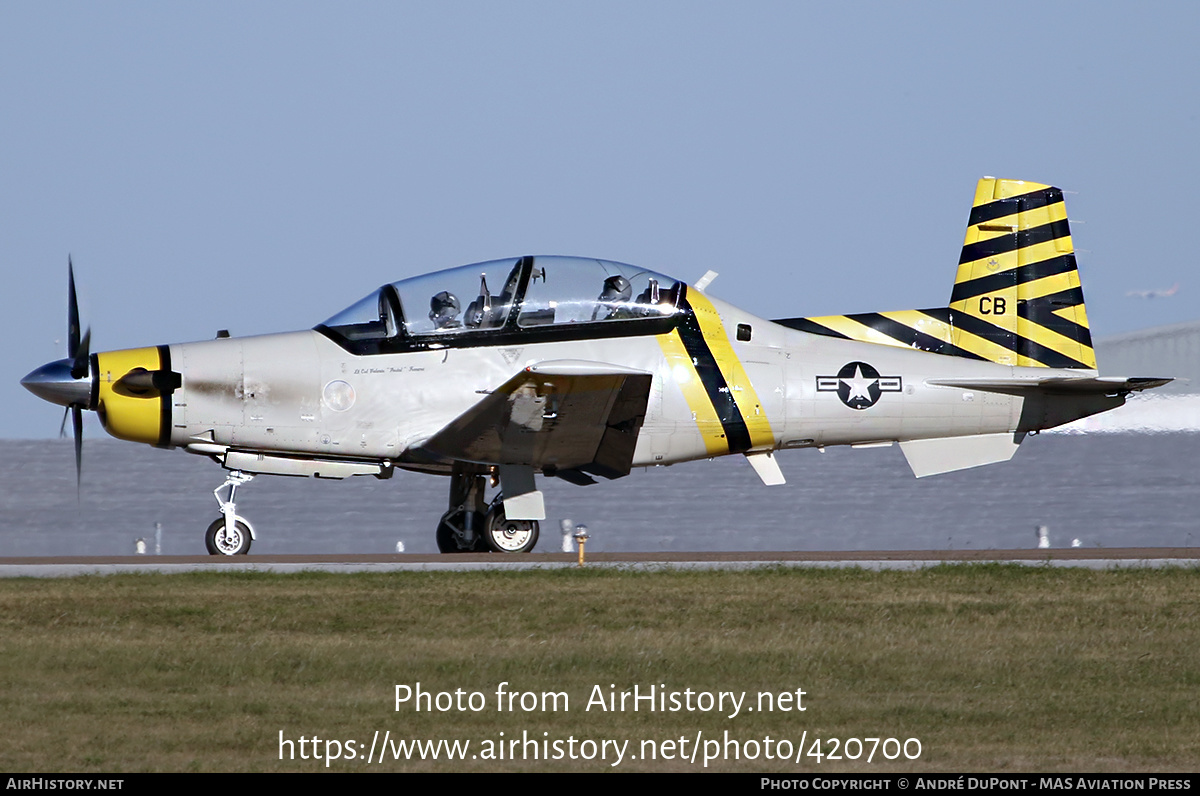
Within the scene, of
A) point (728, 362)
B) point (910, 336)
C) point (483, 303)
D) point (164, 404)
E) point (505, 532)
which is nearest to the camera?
point (164, 404)

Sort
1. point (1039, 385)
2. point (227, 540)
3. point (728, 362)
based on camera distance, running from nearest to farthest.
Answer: point (227, 540)
point (728, 362)
point (1039, 385)

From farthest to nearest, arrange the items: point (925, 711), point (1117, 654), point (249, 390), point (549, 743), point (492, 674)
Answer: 1. point (249, 390)
2. point (1117, 654)
3. point (492, 674)
4. point (925, 711)
5. point (549, 743)

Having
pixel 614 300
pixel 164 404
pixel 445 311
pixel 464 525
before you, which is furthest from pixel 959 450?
pixel 164 404

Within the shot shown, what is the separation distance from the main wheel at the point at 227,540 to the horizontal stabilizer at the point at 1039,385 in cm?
662

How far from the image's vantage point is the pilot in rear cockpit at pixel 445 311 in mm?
13141

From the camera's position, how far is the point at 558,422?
13.0 meters

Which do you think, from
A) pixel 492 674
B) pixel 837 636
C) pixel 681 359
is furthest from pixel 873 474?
pixel 492 674

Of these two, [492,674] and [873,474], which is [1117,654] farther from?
[873,474]

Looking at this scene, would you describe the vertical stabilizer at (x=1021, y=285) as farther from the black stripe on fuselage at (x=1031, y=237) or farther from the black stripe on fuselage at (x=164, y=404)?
the black stripe on fuselage at (x=164, y=404)

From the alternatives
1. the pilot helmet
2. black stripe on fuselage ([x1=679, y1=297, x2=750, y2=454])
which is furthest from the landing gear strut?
black stripe on fuselage ([x1=679, y1=297, x2=750, y2=454])

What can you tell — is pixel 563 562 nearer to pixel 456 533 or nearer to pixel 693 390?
pixel 456 533

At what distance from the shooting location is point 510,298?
43.1 feet

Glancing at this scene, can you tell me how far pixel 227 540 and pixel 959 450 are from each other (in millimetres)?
6982
